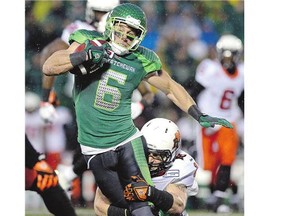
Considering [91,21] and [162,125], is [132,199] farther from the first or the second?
[91,21]

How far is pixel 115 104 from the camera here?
3.65 meters

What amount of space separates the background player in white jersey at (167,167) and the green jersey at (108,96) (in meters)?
0.13

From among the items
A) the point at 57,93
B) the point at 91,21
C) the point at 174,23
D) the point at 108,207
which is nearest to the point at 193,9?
the point at 174,23

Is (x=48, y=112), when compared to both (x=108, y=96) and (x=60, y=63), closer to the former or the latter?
(x=108, y=96)

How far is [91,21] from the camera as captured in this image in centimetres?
421

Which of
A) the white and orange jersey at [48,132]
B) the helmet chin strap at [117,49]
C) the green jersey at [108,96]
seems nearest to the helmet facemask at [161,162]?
the green jersey at [108,96]

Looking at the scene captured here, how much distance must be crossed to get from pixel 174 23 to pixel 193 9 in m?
0.12

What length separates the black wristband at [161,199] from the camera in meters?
3.54

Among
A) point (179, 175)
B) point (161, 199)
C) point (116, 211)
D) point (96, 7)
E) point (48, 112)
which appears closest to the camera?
point (161, 199)

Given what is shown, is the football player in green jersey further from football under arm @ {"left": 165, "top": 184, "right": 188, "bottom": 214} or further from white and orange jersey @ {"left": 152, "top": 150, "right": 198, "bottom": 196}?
white and orange jersey @ {"left": 152, "top": 150, "right": 198, "bottom": 196}

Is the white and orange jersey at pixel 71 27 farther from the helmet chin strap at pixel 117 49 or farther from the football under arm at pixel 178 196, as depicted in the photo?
the football under arm at pixel 178 196

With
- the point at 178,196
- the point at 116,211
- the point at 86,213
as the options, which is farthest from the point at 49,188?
the point at 178,196

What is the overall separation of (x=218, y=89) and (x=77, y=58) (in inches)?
46.2

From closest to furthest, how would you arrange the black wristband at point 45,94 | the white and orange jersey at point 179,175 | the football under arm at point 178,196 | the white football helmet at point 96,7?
the football under arm at point 178,196 → the white and orange jersey at point 179,175 → the white football helmet at point 96,7 → the black wristband at point 45,94
